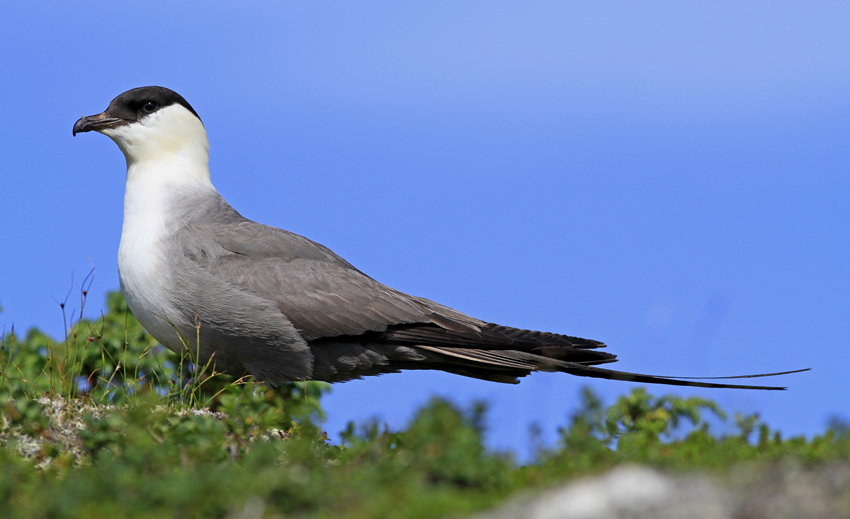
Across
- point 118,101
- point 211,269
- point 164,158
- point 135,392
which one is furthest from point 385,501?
point 118,101

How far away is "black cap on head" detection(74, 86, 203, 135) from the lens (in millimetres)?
6844

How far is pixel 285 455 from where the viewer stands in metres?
4.21

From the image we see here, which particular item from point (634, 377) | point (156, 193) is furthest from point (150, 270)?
point (634, 377)

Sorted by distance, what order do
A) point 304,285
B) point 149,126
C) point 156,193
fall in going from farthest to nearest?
1. point 149,126
2. point 156,193
3. point 304,285

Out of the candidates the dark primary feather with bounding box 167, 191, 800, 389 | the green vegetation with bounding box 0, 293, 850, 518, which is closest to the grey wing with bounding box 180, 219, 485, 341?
the dark primary feather with bounding box 167, 191, 800, 389

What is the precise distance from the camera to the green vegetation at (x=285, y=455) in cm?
299

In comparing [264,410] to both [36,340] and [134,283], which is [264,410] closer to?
[134,283]

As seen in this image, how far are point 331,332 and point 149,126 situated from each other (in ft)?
8.27

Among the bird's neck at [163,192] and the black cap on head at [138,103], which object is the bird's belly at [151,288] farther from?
the black cap on head at [138,103]

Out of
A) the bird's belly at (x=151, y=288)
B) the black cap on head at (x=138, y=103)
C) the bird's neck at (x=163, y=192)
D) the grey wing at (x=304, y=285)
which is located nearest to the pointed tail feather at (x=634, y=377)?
the grey wing at (x=304, y=285)

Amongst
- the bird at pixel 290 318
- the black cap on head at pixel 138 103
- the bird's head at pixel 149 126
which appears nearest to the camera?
the bird at pixel 290 318

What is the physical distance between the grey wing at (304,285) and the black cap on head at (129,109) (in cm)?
135

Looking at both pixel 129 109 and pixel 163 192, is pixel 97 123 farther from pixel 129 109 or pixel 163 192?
pixel 163 192

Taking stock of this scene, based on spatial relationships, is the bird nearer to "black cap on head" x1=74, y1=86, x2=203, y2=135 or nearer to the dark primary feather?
the dark primary feather
